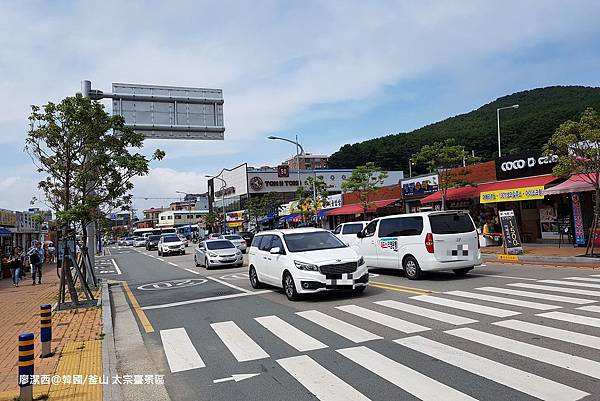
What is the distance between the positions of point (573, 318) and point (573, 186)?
13.1 m

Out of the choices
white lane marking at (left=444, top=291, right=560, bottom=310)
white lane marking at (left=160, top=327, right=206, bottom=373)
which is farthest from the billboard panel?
white lane marking at (left=444, top=291, right=560, bottom=310)

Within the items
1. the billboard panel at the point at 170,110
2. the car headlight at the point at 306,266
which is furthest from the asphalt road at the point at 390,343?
the billboard panel at the point at 170,110

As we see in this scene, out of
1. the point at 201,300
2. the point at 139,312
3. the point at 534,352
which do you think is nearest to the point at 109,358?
the point at 139,312

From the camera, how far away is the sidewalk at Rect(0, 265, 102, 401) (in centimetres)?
585

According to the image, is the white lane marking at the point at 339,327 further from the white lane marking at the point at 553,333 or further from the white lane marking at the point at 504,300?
the white lane marking at the point at 504,300

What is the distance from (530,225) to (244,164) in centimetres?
5725

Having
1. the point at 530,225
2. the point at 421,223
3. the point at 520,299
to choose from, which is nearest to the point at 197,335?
the point at 520,299

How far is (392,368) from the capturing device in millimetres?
5910

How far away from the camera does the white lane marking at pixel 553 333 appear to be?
6606 millimetres

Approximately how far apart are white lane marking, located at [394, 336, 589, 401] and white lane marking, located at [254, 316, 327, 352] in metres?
1.22

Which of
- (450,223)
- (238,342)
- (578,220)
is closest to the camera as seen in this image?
(238,342)

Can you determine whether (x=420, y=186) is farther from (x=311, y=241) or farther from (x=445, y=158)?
(x=311, y=241)

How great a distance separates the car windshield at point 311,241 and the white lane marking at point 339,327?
91.2 inches

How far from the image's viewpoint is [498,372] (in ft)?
18.3
